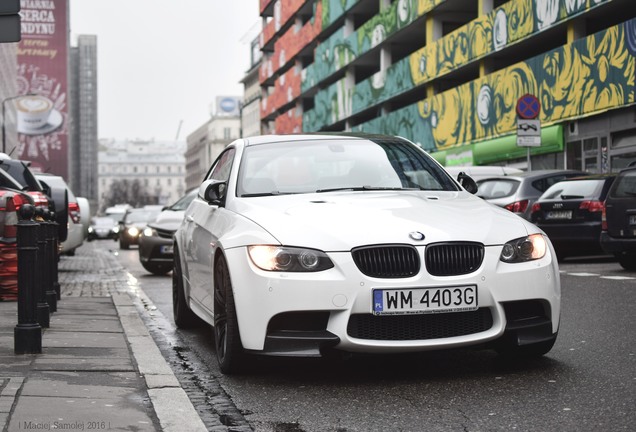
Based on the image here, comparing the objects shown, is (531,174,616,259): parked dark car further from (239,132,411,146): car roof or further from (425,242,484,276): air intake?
(425,242,484,276): air intake

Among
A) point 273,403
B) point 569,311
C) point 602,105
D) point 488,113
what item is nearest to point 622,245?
point 569,311

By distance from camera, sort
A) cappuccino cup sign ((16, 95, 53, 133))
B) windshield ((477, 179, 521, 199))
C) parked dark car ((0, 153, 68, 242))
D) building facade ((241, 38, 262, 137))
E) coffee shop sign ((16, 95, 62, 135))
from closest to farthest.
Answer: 1. parked dark car ((0, 153, 68, 242))
2. windshield ((477, 179, 521, 199))
3. building facade ((241, 38, 262, 137))
4. cappuccino cup sign ((16, 95, 53, 133))
5. coffee shop sign ((16, 95, 62, 135))

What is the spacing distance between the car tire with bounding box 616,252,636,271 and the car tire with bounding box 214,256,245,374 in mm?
9320

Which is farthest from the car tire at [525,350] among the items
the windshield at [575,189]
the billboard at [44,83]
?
the billboard at [44,83]

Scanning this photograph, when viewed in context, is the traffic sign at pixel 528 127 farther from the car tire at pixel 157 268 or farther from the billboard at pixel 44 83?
the billboard at pixel 44 83

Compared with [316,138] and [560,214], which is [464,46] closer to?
[560,214]

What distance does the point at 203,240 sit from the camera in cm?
711

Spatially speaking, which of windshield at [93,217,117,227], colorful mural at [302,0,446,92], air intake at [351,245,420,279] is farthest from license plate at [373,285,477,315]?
windshield at [93,217,117,227]

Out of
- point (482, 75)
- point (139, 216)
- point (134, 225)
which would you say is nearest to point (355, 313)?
point (134, 225)

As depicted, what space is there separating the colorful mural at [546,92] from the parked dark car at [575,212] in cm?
944

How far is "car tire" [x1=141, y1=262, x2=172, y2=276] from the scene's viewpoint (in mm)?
17406

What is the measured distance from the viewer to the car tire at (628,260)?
14211 mm

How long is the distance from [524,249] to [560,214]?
10.9 meters

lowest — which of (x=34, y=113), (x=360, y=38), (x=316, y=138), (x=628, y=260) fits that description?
(x=628, y=260)
